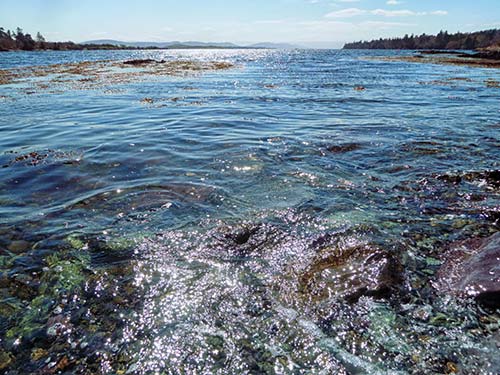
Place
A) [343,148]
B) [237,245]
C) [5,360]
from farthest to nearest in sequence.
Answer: [343,148]
[237,245]
[5,360]

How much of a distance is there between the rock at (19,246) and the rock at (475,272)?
6594 mm

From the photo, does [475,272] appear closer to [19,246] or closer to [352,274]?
[352,274]

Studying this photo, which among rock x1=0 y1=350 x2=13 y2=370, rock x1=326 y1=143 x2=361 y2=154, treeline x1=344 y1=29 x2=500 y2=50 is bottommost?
rock x1=0 y1=350 x2=13 y2=370

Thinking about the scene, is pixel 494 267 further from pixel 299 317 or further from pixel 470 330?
pixel 299 317

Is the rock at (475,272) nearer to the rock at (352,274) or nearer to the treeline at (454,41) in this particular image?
the rock at (352,274)

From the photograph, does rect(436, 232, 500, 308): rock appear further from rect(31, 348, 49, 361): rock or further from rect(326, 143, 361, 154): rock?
rect(326, 143, 361, 154): rock

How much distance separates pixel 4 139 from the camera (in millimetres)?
12297

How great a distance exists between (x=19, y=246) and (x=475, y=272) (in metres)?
7.23

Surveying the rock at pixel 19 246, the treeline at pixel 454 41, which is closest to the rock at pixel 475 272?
the rock at pixel 19 246

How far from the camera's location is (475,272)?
15.2 ft

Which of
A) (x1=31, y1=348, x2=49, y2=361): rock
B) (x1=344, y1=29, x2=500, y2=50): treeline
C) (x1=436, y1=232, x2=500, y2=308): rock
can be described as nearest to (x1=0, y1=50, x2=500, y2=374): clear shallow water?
(x1=31, y1=348, x2=49, y2=361): rock

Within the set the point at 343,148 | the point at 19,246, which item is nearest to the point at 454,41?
the point at 343,148

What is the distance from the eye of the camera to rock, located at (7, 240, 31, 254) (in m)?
5.62

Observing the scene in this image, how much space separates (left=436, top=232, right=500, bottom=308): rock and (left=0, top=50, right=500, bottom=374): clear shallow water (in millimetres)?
185
